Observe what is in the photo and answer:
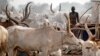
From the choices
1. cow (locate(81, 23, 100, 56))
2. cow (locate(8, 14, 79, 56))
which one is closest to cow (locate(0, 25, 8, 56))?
cow (locate(8, 14, 79, 56))

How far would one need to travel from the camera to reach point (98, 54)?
9539 mm

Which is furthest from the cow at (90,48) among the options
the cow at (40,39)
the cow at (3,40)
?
the cow at (3,40)

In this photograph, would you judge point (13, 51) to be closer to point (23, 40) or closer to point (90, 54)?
point (23, 40)

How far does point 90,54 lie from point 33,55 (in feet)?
6.22

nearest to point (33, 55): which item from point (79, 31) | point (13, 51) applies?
point (13, 51)

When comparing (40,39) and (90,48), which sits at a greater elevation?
(40,39)

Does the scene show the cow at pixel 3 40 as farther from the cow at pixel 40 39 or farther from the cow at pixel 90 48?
the cow at pixel 90 48

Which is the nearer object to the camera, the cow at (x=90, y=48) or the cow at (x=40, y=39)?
the cow at (x=90, y=48)

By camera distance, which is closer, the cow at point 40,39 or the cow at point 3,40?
the cow at point 3,40

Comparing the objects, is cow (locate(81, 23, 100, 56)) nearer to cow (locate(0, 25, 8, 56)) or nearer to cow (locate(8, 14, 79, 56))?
cow (locate(8, 14, 79, 56))

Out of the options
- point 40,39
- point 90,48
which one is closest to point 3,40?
point 40,39

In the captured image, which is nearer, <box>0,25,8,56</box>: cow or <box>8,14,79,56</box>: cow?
<box>0,25,8,56</box>: cow

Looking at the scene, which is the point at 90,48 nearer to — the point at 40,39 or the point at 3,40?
the point at 40,39

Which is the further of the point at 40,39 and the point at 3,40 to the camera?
the point at 40,39
